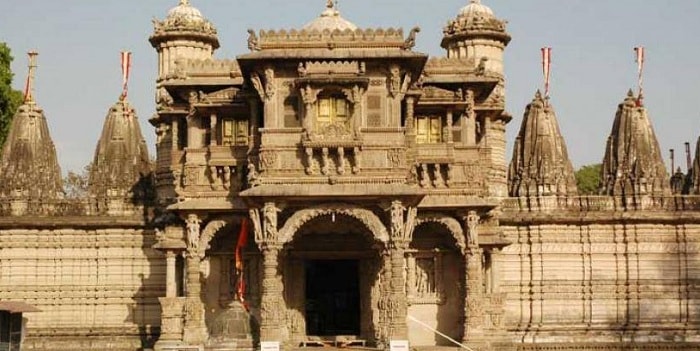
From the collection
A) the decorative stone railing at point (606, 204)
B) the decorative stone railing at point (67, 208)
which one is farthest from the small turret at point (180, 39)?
the decorative stone railing at point (606, 204)

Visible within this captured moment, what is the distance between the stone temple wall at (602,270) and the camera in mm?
Answer: 42688

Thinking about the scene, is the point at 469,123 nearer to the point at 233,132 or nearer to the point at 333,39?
the point at 333,39

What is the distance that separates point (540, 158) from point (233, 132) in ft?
42.2

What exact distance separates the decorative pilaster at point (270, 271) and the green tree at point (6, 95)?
23.1 m

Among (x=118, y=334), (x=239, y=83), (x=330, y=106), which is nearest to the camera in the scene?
(x=330, y=106)

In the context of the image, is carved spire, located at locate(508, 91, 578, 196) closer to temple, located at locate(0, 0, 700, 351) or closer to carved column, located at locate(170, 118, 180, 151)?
temple, located at locate(0, 0, 700, 351)

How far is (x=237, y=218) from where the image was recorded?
35.8 meters

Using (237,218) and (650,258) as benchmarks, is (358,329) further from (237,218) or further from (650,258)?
(650,258)

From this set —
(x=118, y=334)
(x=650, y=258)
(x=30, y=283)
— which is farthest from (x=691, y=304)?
(x=30, y=283)

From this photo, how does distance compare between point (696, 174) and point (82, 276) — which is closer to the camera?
point (82, 276)

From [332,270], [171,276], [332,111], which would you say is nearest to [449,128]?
[332,111]

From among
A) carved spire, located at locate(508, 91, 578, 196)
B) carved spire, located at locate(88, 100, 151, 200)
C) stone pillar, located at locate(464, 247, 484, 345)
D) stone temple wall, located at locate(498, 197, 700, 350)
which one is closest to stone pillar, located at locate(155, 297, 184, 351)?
carved spire, located at locate(88, 100, 151, 200)

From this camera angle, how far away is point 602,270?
4297 centimetres

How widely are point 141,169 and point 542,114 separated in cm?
1561
